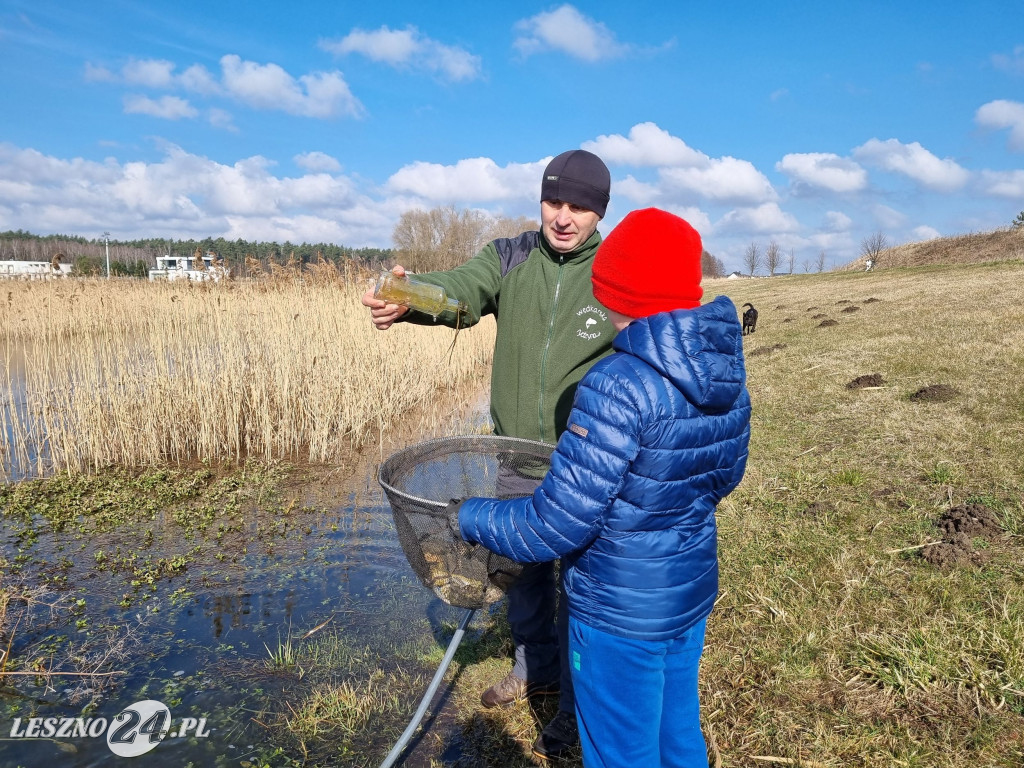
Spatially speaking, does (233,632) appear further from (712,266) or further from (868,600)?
(712,266)

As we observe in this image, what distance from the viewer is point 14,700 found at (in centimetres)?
267

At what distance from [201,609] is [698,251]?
10.7ft

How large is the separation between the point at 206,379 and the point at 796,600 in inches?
212

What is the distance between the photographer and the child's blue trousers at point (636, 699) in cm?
151

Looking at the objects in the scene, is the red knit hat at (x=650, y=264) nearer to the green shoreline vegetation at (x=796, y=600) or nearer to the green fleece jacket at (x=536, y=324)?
the green fleece jacket at (x=536, y=324)

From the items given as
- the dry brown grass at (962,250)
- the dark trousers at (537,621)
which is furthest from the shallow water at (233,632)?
the dry brown grass at (962,250)

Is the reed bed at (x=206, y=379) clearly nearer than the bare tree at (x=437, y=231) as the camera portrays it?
Yes

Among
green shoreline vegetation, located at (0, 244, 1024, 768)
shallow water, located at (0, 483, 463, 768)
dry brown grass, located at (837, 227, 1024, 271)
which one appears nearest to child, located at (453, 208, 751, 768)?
green shoreline vegetation, located at (0, 244, 1024, 768)

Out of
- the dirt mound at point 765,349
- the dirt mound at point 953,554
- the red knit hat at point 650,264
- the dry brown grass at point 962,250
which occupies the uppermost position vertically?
the dry brown grass at point 962,250

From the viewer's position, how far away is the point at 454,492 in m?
2.28

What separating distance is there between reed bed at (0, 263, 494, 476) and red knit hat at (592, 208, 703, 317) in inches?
206

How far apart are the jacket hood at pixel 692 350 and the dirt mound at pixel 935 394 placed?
5667mm

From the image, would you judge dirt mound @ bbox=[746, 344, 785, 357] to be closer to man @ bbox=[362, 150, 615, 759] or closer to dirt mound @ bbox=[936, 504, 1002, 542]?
dirt mound @ bbox=[936, 504, 1002, 542]

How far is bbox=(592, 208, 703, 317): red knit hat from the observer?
4.87ft
